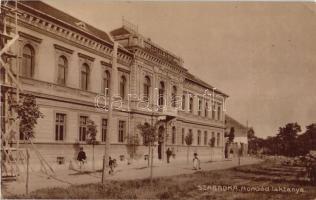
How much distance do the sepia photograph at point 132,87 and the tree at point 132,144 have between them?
2.2 inches

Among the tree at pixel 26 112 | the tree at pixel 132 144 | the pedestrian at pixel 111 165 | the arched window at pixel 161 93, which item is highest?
the arched window at pixel 161 93

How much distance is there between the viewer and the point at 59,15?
10.2 m

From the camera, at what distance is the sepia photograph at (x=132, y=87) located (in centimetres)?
929

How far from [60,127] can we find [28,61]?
2.28 meters

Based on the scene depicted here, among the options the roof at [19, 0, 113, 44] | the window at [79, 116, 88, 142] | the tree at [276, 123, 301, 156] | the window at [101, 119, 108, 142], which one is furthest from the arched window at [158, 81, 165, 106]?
the tree at [276, 123, 301, 156]

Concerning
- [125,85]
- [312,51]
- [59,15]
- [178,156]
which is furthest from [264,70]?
[178,156]

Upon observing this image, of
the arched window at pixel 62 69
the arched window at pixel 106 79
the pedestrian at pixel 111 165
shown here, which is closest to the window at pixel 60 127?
the arched window at pixel 62 69

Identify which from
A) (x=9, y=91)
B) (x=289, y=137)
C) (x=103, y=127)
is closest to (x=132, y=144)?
(x=103, y=127)

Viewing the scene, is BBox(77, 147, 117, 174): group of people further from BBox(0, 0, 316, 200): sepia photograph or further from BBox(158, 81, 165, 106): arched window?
BBox(158, 81, 165, 106): arched window

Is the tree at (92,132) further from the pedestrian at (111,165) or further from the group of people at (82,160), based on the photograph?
the pedestrian at (111,165)

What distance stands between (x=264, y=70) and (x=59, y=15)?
5.33 meters

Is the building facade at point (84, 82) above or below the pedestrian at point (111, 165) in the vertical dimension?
above

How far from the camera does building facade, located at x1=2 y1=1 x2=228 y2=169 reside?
10.6 meters

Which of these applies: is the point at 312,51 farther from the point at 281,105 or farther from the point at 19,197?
the point at 19,197
